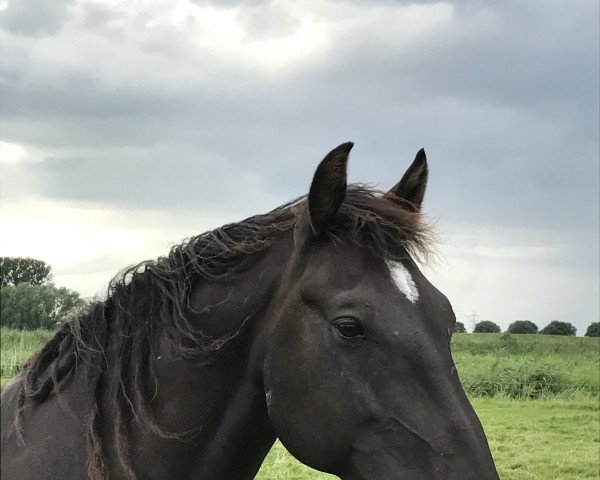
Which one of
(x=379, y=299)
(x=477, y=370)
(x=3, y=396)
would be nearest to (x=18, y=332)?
(x=477, y=370)

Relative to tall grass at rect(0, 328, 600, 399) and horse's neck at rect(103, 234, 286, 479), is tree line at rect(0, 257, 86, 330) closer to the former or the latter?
tall grass at rect(0, 328, 600, 399)

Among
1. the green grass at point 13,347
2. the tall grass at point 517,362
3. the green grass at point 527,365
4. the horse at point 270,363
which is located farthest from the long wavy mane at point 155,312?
the green grass at point 13,347

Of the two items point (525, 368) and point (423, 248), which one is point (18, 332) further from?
point (423, 248)

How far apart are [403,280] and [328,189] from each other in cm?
50

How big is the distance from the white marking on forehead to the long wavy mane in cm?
6

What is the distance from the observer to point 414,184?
126 inches

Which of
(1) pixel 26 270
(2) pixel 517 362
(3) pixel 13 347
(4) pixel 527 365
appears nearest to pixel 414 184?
(1) pixel 26 270

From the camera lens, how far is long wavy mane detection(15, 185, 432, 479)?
9.03ft

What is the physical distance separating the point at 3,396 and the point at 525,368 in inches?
786

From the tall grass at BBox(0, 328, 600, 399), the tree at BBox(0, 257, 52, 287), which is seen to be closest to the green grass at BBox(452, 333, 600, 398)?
the tall grass at BBox(0, 328, 600, 399)

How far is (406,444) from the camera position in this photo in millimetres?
2354

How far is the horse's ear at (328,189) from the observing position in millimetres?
2559

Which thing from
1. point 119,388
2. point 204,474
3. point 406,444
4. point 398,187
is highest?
point 398,187

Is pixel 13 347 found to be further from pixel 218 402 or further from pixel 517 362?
pixel 218 402
